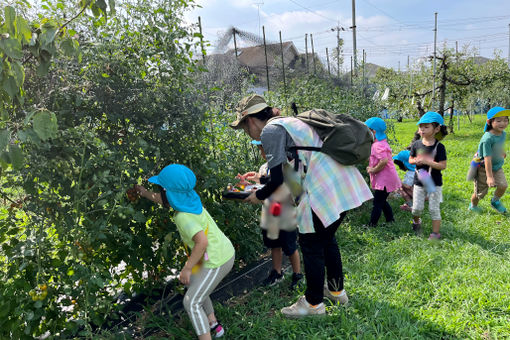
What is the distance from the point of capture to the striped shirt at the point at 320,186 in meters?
2.38

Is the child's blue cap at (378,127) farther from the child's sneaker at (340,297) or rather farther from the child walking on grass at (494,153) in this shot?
the child's sneaker at (340,297)

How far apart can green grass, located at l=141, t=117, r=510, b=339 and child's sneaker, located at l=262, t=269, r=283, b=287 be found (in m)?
0.07

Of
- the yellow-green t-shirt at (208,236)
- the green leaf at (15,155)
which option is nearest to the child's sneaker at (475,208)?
the yellow-green t-shirt at (208,236)

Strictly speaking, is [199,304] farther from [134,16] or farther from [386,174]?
[386,174]

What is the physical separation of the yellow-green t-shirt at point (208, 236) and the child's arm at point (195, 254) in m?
0.03

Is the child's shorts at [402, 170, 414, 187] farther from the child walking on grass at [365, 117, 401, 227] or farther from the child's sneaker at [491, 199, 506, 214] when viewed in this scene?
the child's sneaker at [491, 199, 506, 214]

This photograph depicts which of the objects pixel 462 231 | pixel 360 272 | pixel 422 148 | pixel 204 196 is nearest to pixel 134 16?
pixel 204 196

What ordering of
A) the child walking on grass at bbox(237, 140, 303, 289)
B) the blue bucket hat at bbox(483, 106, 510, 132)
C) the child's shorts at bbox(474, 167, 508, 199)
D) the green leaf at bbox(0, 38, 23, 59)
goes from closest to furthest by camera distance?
the green leaf at bbox(0, 38, 23, 59) → the child walking on grass at bbox(237, 140, 303, 289) → the blue bucket hat at bbox(483, 106, 510, 132) → the child's shorts at bbox(474, 167, 508, 199)

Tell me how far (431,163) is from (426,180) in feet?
0.69

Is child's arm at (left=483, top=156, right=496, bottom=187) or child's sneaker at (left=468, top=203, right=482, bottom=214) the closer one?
child's arm at (left=483, top=156, right=496, bottom=187)

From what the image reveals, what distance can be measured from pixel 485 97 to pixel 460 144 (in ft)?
48.3

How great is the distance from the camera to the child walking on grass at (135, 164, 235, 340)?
219 centimetres

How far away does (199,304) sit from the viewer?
2271 mm

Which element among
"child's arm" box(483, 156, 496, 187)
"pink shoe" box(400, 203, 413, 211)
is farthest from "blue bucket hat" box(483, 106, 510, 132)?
"pink shoe" box(400, 203, 413, 211)
